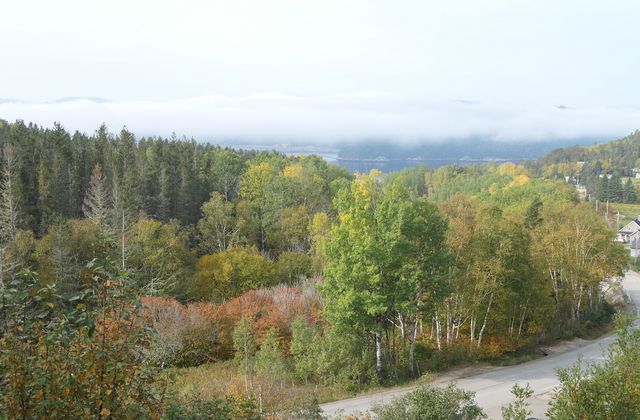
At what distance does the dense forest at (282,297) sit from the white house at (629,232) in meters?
53.5

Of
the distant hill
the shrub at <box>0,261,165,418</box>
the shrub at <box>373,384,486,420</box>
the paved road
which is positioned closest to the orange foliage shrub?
the paved road

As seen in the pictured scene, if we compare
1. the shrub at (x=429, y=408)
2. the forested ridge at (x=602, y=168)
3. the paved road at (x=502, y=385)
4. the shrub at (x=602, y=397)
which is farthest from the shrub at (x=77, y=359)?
the forested ridge at (x=602, y=168)

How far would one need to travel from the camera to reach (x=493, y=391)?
21.1 m

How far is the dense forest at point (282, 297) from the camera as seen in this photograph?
482 cm

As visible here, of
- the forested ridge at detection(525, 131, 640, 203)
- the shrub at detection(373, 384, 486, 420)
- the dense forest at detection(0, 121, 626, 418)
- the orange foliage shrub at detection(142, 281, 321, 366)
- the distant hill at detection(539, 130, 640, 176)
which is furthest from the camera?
the distant hill at detection(539, 130, 640, 176)

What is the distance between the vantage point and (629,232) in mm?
85500

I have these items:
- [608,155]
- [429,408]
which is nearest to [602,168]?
[608,155]

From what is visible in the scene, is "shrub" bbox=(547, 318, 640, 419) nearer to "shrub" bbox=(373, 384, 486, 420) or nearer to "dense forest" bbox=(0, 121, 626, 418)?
"shrub" bbox=(373, 384, 486, 420)

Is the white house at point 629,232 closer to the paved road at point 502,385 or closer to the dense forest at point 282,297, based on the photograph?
the dense forest at point 282,297

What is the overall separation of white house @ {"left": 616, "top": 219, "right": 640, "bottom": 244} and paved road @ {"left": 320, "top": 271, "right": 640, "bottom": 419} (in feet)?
217

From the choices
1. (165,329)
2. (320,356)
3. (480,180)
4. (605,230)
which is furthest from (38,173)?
(480,180)

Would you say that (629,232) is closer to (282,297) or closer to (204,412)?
(282,297)

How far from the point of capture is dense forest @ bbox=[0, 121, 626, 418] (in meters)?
4.82

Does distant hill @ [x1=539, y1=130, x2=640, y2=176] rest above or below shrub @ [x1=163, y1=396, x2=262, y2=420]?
above
